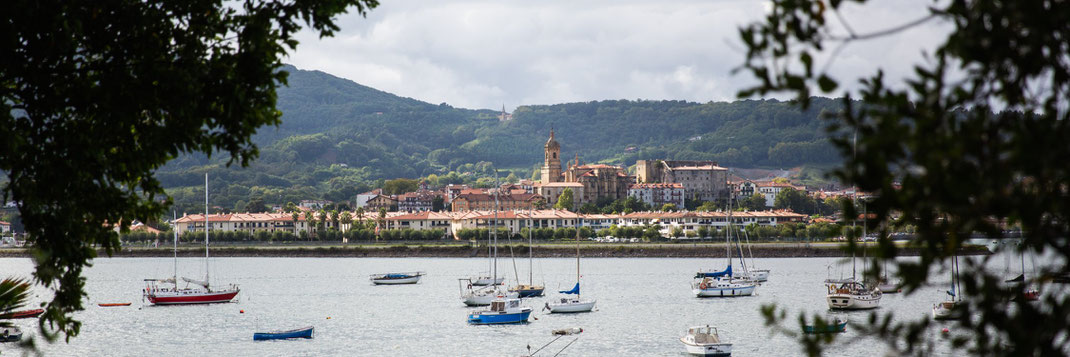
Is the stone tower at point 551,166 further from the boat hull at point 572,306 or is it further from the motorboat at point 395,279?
the boat hull at point 572,306

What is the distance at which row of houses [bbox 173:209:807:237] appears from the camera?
13262cm

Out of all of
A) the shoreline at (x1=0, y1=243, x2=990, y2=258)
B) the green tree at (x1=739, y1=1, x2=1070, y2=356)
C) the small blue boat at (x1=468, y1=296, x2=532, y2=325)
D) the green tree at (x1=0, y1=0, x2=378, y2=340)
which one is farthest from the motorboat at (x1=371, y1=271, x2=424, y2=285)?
the green tree at (x1=739, y1=1, x2=1070, y2=356)

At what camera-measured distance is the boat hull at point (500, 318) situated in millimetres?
44844

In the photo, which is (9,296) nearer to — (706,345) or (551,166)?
(706,345)

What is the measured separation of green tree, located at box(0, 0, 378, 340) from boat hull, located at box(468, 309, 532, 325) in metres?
36.0

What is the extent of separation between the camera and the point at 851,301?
1890 inches

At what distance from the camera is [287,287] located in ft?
243

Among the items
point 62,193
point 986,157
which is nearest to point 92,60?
point 62,193

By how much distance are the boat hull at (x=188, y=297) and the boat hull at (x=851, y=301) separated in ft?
97.4

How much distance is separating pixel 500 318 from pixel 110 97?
36845mm

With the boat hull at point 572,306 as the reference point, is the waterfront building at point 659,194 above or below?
above

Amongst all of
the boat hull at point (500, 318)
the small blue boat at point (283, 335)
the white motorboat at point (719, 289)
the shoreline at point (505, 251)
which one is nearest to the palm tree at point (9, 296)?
the small blue boat at point (283, 335)

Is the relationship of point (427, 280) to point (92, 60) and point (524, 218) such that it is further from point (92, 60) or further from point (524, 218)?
point (92, 60)

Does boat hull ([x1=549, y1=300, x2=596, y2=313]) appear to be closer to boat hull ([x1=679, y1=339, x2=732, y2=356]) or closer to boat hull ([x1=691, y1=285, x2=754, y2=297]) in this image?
boat hull ([x1=691, y1=285, x2=754, y2=297])
